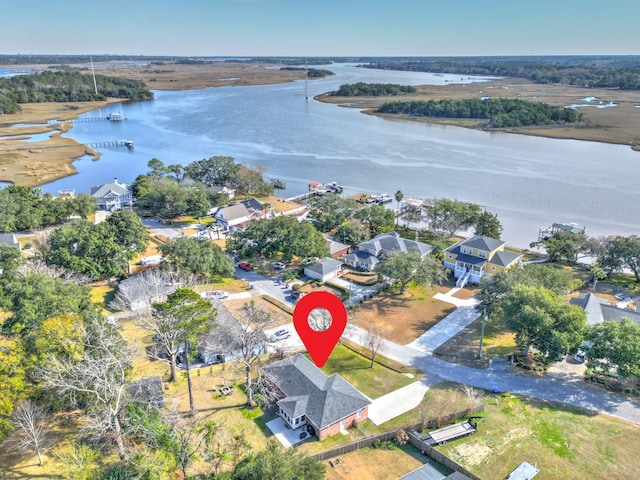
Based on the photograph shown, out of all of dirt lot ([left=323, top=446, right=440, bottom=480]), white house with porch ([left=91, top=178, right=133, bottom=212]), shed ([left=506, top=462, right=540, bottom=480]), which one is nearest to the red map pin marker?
dirt lot ([left=323, top=446, right=440, bottom=480])

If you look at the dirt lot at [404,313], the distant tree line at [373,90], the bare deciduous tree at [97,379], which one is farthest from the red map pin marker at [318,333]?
the distant tree line at [373,90]

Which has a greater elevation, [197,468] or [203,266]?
[203,266]

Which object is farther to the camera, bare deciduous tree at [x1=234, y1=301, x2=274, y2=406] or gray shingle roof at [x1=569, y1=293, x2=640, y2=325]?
gray shingle roof at [x1=569, y1=293, x2=640, y2=325]

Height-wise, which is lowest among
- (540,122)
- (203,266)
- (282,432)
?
(282,432)

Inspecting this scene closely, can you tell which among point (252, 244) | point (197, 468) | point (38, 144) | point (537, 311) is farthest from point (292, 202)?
point (38, 144)

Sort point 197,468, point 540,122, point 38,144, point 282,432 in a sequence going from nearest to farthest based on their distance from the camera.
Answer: point 197,468
point 282,432
point 38,144
point 540,122

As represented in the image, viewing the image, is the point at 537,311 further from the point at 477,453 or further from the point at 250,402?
the point at 250,402

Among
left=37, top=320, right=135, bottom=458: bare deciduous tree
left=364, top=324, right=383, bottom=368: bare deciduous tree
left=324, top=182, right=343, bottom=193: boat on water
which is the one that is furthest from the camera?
left=324, top=182, right=343, bottom=193: boat on water

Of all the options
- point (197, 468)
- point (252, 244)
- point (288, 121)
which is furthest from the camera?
point (288, 121)

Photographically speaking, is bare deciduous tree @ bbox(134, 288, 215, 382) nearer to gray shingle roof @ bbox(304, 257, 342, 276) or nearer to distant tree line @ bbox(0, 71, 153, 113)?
gray shingle roof @ bbox(304, 257, 342, 276)
